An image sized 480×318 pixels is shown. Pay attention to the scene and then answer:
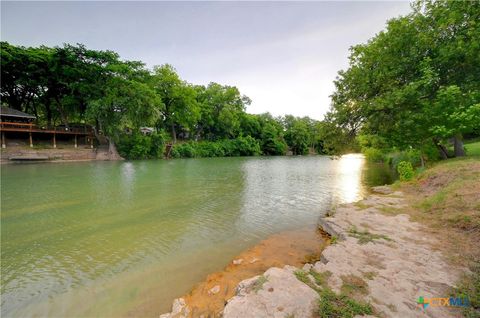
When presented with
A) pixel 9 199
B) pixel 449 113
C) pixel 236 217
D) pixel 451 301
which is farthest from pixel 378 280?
pixel 9 199

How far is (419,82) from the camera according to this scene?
396 inches

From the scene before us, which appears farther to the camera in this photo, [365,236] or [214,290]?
[365,236]

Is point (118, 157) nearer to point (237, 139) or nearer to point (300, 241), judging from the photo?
point (237, 139)

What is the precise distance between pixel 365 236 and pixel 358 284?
7.16ft

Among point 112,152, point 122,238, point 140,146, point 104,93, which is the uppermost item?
point 104,93

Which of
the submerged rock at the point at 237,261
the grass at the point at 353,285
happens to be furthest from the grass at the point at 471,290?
the submerged rock at the point at 237,261

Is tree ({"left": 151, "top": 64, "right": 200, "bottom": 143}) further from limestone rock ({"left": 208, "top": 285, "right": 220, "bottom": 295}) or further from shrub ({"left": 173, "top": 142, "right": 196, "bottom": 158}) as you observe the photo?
limestone rock ({"left": 208, "top": 285, "right": 220, "bottom": 295})

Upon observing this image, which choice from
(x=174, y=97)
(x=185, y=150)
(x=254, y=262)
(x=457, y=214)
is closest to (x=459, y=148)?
(x=457, y=214)

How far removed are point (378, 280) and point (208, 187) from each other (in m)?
11.0

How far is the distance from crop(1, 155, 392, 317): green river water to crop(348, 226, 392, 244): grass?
7.02 feet

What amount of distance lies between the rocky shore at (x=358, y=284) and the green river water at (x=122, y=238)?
1.32 metres

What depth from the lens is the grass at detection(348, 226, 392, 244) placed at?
4.91 m

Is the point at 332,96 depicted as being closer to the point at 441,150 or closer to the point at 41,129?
the point at 441,150

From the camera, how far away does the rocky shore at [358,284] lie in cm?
275
